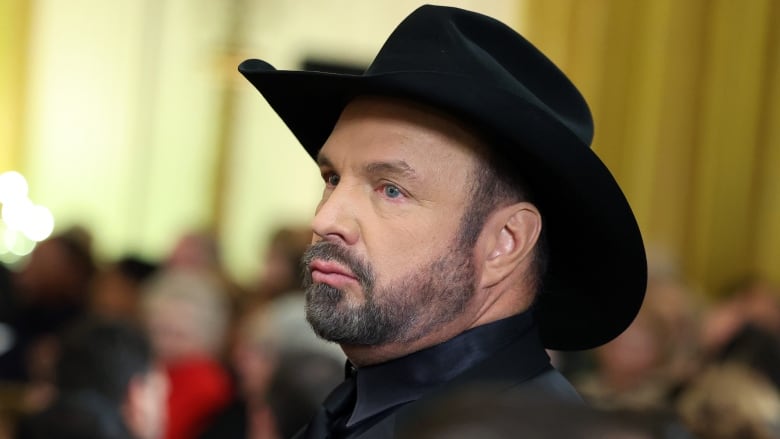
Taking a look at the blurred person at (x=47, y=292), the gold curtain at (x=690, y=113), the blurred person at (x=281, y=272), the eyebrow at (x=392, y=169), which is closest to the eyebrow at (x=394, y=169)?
the eyebrow at (x=392, y=169)

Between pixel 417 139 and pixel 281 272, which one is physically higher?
pixel 417 139

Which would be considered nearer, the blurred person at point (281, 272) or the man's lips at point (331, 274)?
the man's lips at point (331, 274)

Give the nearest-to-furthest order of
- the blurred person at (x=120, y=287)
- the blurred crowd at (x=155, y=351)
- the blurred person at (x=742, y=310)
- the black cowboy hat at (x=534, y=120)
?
the black cowboy hat at (x=534, y=120), the blurred crowd at (x=155, y=351), the blurred person at (x=742, y=310), the blurred person at (x=120, y=287)

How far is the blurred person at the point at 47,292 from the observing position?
5.89 m

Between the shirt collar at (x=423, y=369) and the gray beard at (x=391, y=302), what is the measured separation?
3 centimetres

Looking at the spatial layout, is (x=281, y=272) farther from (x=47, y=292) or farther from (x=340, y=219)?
(x=340, y=219)

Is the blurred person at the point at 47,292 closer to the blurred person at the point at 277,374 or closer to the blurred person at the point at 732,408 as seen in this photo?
the blurred person at the point at 277,374

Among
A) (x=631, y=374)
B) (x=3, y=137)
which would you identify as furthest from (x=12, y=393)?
(x=3, y=137)

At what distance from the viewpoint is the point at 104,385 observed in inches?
122

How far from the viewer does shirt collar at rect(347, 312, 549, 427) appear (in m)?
1.61

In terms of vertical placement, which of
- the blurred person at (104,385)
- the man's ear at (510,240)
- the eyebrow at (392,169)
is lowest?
the blurred person at (104,385)

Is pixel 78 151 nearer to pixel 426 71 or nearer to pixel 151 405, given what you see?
pixel 151 405

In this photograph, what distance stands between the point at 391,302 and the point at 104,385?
1641mm

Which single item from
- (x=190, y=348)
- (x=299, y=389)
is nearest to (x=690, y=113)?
(x=190, y=348)
